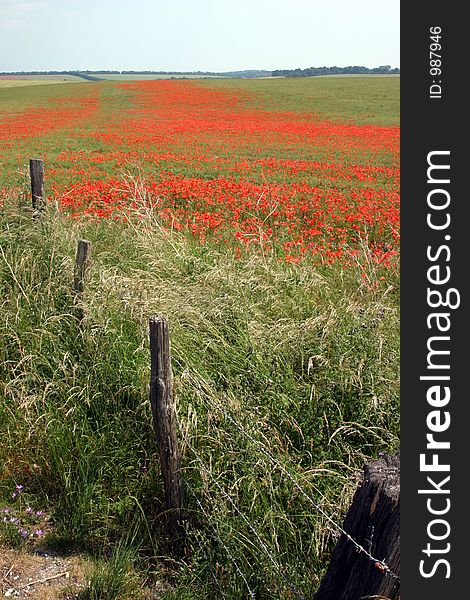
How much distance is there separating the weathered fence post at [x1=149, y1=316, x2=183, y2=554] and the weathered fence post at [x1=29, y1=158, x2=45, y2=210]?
363 cm

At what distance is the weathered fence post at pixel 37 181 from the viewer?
6.14 m

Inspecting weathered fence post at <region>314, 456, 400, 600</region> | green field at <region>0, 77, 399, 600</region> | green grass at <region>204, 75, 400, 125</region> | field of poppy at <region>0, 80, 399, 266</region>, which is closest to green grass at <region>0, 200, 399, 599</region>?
green field at <region>0, 77, 399, 600</region>

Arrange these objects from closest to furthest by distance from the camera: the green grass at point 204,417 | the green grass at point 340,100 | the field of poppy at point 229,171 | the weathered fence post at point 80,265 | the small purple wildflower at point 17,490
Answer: the green grass at point 204,417 < the small purple wildflower at point 17,490 < the weathered fence post at point 80,265 < the field of poppy at point 229,171 < the green grass at point 340,100

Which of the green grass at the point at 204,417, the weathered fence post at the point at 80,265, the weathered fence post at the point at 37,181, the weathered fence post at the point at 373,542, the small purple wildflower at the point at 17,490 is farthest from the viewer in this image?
the weathered fence post at the point at 37,181

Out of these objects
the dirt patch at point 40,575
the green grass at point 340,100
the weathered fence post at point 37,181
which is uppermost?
the green grass at point 340,100

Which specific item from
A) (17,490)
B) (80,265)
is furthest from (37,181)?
(17,490)

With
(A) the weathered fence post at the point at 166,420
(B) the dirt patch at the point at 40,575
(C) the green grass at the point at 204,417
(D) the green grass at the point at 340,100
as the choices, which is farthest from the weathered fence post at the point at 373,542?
(D) the green grass at the point at 340,100

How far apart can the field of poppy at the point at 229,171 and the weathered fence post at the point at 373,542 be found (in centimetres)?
343

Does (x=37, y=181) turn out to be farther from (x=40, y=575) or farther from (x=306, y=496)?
(x=306, y=496)

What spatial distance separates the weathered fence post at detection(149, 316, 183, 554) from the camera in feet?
10.0

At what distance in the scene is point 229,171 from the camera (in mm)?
17500

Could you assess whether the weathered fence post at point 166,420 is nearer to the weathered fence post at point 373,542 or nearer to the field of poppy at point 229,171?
the weathered fence post at point 373,542

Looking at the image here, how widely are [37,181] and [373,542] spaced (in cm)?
532

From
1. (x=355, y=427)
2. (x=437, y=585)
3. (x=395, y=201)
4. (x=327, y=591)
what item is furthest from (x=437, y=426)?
(x=395, y=201)
